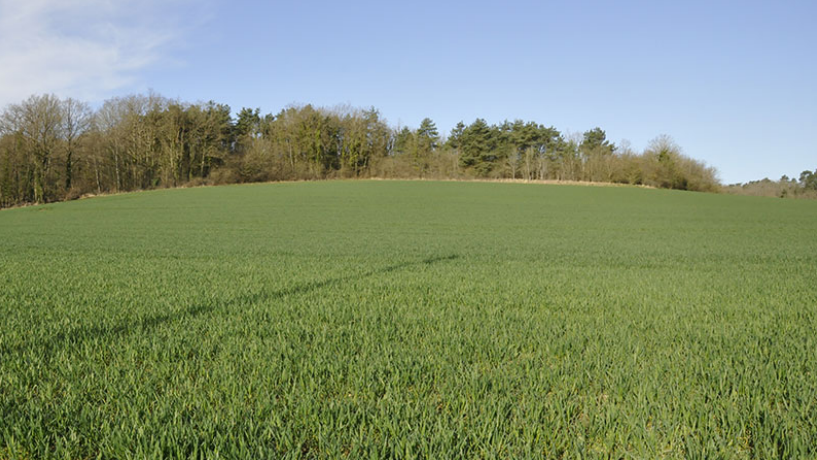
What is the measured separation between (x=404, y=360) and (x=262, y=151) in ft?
215

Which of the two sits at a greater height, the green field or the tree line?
the tree line

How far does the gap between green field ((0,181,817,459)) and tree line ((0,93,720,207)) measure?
158 feet

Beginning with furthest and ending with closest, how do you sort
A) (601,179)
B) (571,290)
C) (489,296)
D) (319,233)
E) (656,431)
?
(601,179) → (319,233) → (571,290) → (489,296) → (656,431)

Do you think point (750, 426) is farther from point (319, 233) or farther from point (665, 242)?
point (319, 233)

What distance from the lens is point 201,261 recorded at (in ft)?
32.3

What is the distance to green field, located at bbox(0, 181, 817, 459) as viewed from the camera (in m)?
2.33

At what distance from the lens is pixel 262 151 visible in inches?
2522

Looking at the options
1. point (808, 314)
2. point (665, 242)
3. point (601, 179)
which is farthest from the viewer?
point (601, 179)

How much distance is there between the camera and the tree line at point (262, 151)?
149 ft

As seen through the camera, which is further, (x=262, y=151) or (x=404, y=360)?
(x=262, y=151)

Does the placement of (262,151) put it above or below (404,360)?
above

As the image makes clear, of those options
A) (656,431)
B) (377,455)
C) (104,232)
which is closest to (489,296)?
(656,431)

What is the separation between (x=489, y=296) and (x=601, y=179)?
67887mm

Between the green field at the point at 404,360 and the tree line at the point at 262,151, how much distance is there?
1892 inches
